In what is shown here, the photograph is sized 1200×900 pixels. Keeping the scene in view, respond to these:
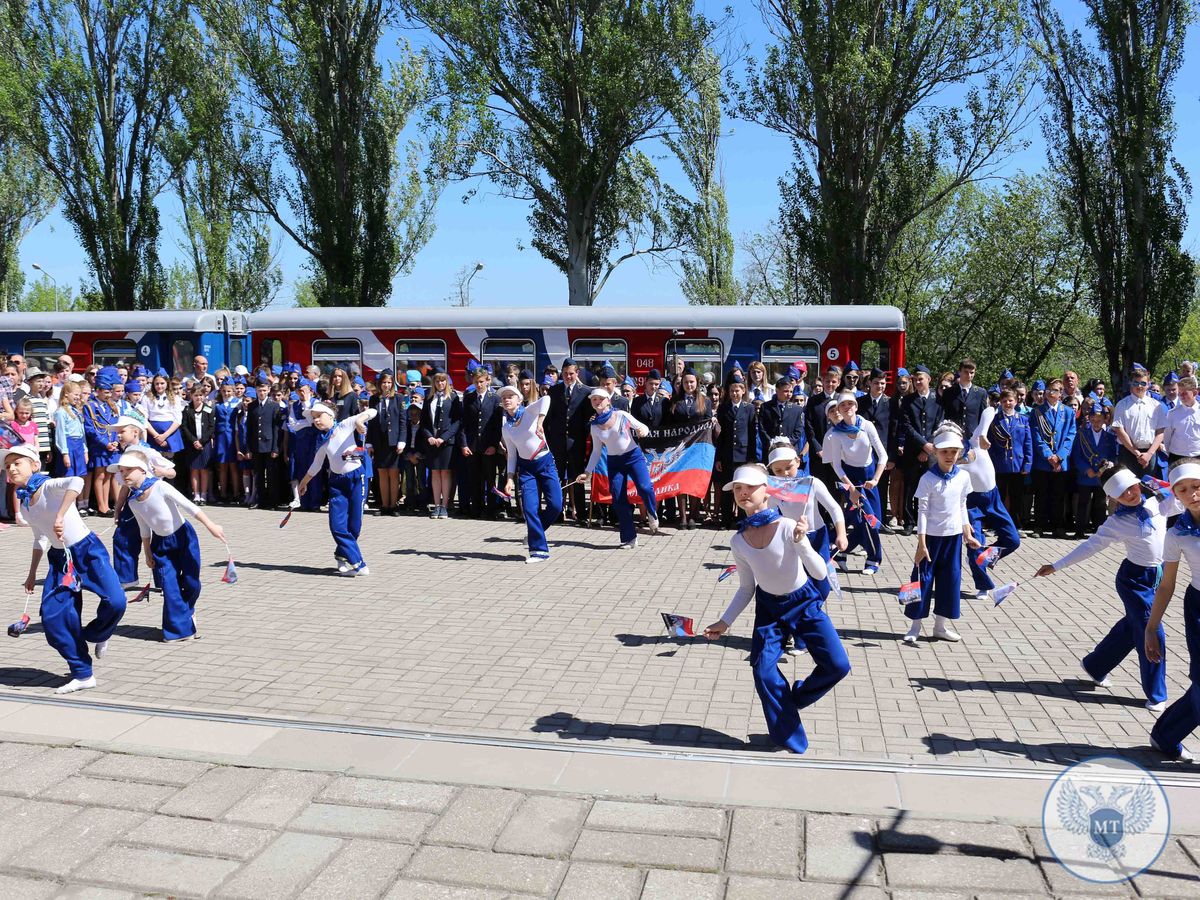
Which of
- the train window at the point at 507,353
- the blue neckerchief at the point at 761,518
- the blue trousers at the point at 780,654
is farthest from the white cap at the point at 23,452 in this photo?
the train window at the point at 507,353

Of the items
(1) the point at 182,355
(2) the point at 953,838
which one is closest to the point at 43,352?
(1) the point at 182,355

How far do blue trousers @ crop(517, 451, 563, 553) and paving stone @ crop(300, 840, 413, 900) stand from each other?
7.11 metres

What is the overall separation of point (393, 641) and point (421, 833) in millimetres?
3543

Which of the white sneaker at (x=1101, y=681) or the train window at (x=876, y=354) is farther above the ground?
the train window at (x=876, y=354)

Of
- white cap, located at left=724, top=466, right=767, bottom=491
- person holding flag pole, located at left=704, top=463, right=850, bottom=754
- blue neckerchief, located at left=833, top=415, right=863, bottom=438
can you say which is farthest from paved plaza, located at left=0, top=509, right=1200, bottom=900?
blue neckerchief, located at left=833, top=415, right=863, bottom=438

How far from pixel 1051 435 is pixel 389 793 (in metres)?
10.9

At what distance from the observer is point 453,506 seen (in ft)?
51.3

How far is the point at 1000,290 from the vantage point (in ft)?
111

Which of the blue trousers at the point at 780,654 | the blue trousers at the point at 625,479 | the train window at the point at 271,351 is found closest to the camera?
the blue trousers at the point at 780,654

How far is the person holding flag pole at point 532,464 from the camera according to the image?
446 inches

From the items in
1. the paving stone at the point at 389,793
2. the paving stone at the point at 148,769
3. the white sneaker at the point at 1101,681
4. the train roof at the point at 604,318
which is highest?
the train roof at the point at 604,318

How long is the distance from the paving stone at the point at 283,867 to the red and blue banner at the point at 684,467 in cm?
A: 946

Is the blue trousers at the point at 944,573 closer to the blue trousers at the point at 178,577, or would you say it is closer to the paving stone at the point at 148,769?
the paving stone at the point at 148,769

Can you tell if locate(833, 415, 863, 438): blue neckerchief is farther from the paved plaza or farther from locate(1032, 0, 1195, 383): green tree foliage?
locate(1032, 0, 1195, 383): green tree foliage
